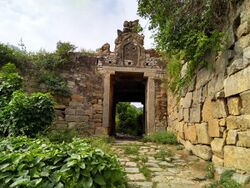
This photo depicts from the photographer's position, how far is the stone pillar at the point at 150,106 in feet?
26.2

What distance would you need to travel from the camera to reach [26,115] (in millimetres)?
4910

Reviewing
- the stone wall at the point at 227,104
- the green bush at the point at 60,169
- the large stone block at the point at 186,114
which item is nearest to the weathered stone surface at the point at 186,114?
the large stone block at the point at 186,114

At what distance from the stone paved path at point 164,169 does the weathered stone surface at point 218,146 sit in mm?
342

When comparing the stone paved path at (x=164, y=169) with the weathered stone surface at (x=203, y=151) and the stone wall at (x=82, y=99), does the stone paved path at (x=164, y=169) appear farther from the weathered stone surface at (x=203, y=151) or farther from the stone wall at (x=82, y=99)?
the stone wall at (x=82, y=99)

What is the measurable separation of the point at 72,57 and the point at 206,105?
5.20 metres

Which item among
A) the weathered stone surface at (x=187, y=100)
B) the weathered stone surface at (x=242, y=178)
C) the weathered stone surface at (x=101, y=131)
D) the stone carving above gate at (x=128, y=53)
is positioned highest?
the stone carving above gate at (x=128, y=53)

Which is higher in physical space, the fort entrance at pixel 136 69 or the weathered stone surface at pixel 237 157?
the fort entrance at pixel 136 69

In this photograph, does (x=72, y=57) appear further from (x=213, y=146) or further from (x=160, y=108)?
(x=213, y=146)

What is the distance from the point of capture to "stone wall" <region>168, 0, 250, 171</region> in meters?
3.01

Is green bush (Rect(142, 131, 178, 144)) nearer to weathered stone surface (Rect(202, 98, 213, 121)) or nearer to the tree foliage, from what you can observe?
weathered stone surface (Rect(202, 98, 213, 121))

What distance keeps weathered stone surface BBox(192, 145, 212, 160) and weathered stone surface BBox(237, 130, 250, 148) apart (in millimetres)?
1031

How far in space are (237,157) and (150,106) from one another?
508 cm

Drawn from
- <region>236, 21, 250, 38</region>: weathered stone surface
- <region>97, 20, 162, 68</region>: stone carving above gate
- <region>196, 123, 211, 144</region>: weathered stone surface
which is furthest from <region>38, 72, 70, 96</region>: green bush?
<region>236, 21, 250, 38</region>: weathered stone surface

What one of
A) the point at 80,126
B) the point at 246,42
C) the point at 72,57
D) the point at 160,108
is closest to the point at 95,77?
the point at 72,57
